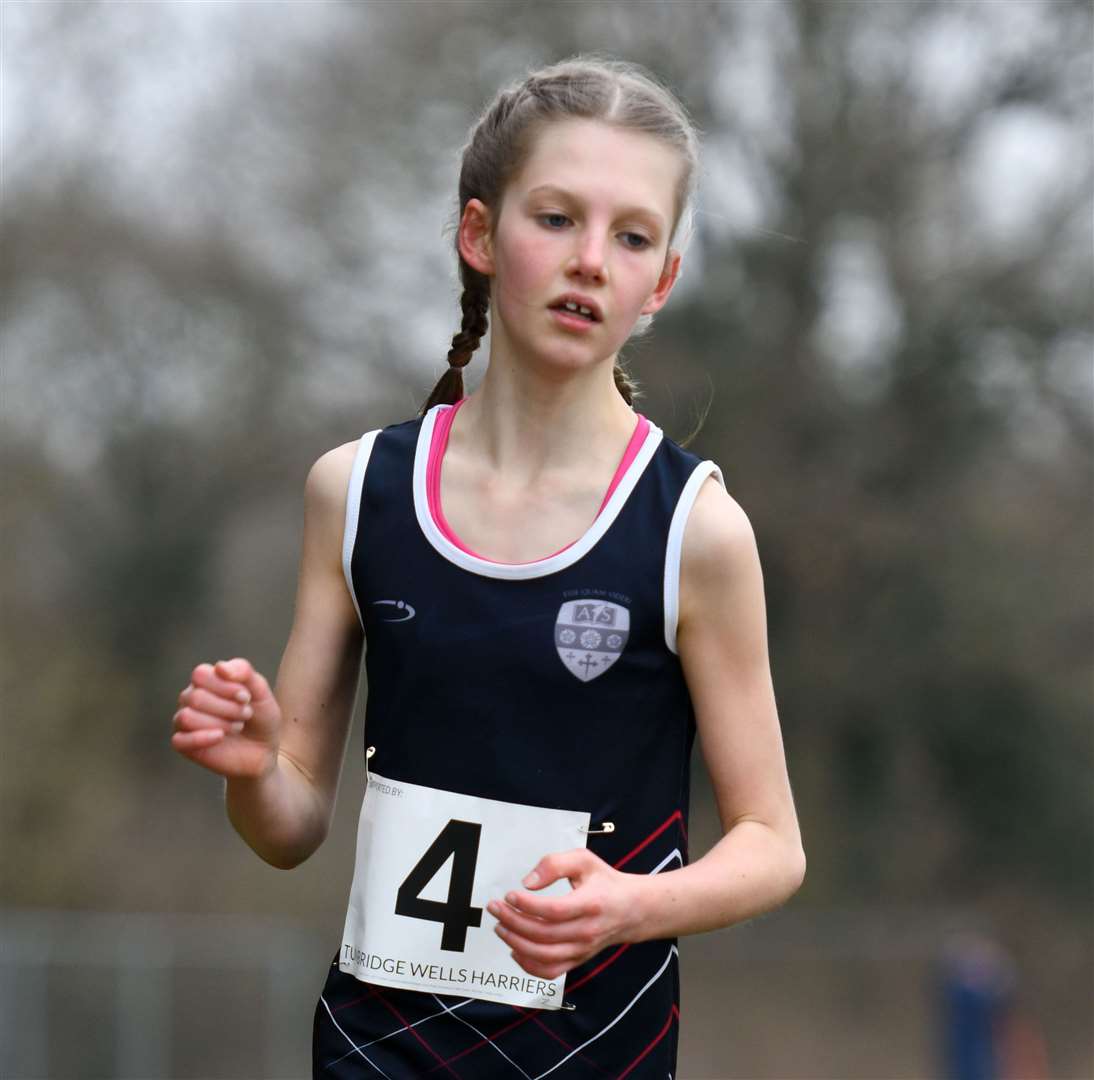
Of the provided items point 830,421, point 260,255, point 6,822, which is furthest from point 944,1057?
point 260,255

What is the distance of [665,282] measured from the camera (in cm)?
278

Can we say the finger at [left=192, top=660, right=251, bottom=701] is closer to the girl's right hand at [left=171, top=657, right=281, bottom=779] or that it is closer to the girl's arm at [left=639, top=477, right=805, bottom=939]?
the girl's right hand at [left=171, top=657, right=281, bottom=779]

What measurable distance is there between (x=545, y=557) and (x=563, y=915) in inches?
22.9

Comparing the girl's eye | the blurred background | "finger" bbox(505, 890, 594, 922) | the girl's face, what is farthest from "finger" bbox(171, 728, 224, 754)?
the blurred background

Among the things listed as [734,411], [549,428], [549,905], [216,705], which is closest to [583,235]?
[549,428]

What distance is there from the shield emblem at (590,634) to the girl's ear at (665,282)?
1.61 feet

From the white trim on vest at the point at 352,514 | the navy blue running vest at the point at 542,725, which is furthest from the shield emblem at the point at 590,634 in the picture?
the white trim on vest at the point at 352,514

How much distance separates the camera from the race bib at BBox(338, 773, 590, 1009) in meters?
2.50

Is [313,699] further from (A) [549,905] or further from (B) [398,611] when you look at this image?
(A) [549,905]

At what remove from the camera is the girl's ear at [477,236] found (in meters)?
2.75

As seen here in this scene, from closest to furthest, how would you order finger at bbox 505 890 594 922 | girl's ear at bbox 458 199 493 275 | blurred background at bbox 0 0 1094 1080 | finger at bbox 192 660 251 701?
finger at bbox 505 890 594 922, finger at bbox 192 660 251 701, girl's ear at bbox 458 199 493 275, blurred background at bbox 0 0 1094 1080

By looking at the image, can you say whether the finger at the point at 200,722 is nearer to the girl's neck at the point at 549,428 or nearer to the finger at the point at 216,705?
the finger at the point at 216,705

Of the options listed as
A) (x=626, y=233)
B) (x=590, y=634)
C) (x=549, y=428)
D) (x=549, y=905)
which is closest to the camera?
(x=549, y=905)

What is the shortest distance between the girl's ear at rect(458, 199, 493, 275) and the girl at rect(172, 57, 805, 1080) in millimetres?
50
